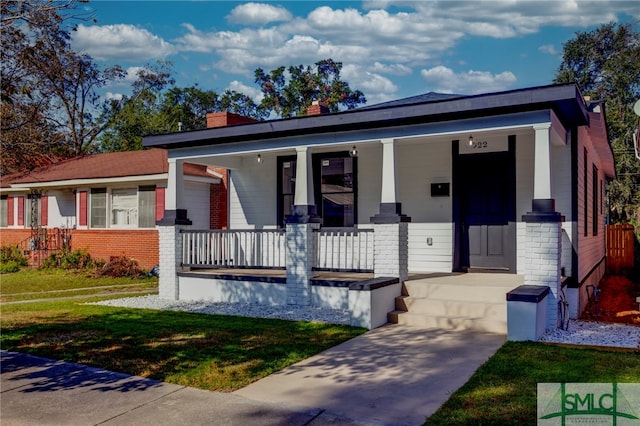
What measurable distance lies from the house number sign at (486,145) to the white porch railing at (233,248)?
13.4 feet

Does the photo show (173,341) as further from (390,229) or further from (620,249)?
(620,249)

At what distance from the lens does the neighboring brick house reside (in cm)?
1656

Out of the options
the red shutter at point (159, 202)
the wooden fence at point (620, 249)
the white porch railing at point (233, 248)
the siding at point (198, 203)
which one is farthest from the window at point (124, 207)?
the wooden fence at point (620, 249)

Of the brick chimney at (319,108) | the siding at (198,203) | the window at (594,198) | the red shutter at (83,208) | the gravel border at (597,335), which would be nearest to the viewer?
the gravel border at (597,335)

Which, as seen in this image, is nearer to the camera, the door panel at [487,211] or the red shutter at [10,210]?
the door panel at [487,211]

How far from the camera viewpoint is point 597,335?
736 cm

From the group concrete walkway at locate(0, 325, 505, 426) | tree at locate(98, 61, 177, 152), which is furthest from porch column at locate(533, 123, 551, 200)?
tree at locate(98, 61, 177, 152)

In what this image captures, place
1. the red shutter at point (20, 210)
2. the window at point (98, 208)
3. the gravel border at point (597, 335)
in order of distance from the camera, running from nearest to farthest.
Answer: the gravel border at point (597, 335)
the window at point (98, 208)
the red shutter at point (20, 210)

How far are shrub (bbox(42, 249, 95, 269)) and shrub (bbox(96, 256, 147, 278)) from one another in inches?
66.1

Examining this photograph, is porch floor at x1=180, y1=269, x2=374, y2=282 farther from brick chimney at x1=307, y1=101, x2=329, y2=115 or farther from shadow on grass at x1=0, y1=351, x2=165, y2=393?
shadow on grass at x1=0, y1=351, x2=165, y2=393

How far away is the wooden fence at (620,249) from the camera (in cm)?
1734

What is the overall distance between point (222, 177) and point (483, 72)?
19.7 meters

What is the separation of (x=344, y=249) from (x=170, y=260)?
404 centimetres

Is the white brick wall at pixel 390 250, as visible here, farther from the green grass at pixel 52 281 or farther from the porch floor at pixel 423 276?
the green grass at pixel 52 281
